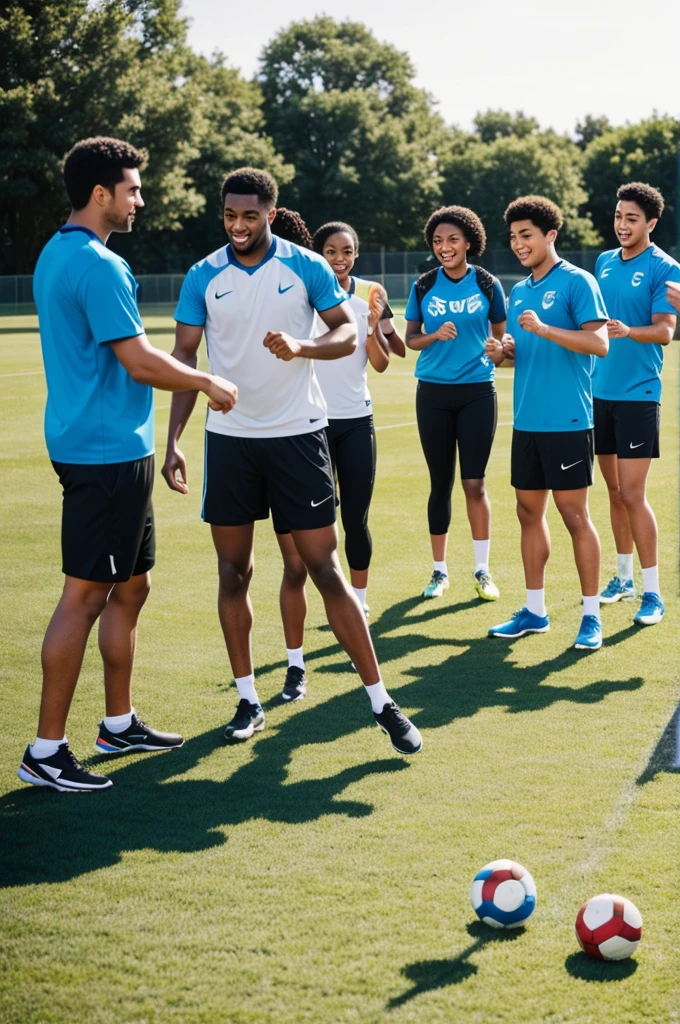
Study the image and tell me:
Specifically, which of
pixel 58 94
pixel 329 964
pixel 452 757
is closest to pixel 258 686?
pixel 452 757

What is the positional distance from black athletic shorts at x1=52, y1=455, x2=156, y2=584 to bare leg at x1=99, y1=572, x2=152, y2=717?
42cm

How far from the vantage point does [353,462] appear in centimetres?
662

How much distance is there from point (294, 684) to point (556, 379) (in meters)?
2.31

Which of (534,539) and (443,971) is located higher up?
(534,539)

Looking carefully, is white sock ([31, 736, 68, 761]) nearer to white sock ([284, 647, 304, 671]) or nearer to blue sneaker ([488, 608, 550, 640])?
white sock ([284, 647, 304, 671])

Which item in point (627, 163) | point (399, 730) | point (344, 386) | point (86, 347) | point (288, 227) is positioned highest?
point (627, 163)

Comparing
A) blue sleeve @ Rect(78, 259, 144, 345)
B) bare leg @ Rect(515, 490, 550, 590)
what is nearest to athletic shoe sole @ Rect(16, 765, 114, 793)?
blue sleeve @ Rect(78, 259, 144, 345)

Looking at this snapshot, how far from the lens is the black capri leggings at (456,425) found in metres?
7.82

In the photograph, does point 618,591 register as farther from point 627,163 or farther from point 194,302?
point 627,163

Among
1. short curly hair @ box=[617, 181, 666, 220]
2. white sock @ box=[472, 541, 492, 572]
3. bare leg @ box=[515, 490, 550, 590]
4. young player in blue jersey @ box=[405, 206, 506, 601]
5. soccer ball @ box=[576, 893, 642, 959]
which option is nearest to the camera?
soccer ball @ box=[576, 893, 642, 959]

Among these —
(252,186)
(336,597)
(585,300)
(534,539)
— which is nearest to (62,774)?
(336,597)

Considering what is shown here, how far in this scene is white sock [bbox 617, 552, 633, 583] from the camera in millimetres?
7918

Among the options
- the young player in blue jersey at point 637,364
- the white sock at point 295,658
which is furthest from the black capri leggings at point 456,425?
the white sock at point 295,658

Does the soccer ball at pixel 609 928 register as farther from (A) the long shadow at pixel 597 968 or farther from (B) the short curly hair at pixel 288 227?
(B) the short curly hair at pixel 288 227
